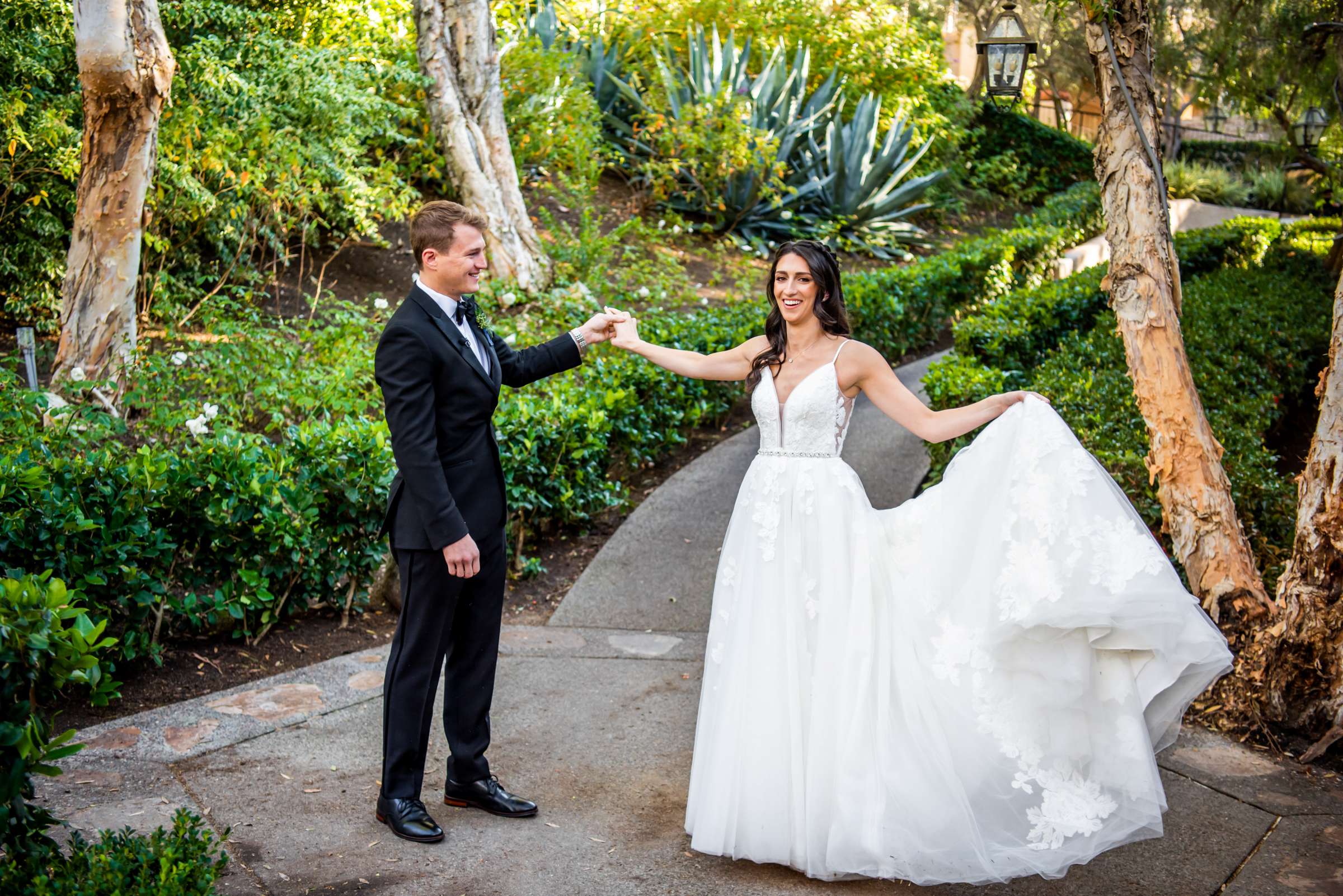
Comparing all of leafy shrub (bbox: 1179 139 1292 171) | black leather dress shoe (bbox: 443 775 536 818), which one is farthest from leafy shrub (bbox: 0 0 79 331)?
leafy shrub (bbox: 1179 139 1292 171)

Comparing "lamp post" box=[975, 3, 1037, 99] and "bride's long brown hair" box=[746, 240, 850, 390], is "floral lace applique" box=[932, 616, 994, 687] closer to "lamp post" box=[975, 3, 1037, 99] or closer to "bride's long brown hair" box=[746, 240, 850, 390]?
"bride's long brown hair" box=[746, 240, 850, 390]

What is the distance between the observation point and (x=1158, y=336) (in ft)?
15.6

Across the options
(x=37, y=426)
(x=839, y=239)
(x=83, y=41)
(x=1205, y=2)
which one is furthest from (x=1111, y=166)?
(x=1205, y=2)

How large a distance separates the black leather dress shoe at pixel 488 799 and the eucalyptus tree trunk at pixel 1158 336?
3.05 meters

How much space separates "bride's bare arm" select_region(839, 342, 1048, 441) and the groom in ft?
4.06

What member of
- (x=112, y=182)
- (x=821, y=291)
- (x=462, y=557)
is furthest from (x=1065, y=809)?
(x=112, y=182)

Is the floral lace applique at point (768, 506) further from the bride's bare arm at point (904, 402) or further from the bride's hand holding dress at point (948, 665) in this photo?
the bride's bare arm at point (904, 402)

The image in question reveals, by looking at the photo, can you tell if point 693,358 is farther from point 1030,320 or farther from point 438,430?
point 1030,320

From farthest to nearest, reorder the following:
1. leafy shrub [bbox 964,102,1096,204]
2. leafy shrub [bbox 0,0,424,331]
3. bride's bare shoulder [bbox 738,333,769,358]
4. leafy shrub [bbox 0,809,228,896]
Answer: leafy shrub [bbox 964,102,1096,204] → leafy shrub [bbox 0,0,424,331] → bride's bare shoulder [bbox 738,333,769,358] → leafy shrub [bbox 0,809,228,896]

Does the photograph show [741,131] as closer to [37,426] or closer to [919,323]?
[919,323]

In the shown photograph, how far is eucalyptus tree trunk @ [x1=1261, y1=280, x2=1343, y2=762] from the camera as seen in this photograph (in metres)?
4.30

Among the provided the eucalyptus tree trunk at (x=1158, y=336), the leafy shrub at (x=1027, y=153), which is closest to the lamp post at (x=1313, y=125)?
the leafy shrub at (x=1027, y=153)

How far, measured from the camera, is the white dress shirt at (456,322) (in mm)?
3541

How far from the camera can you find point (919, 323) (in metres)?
11.2
